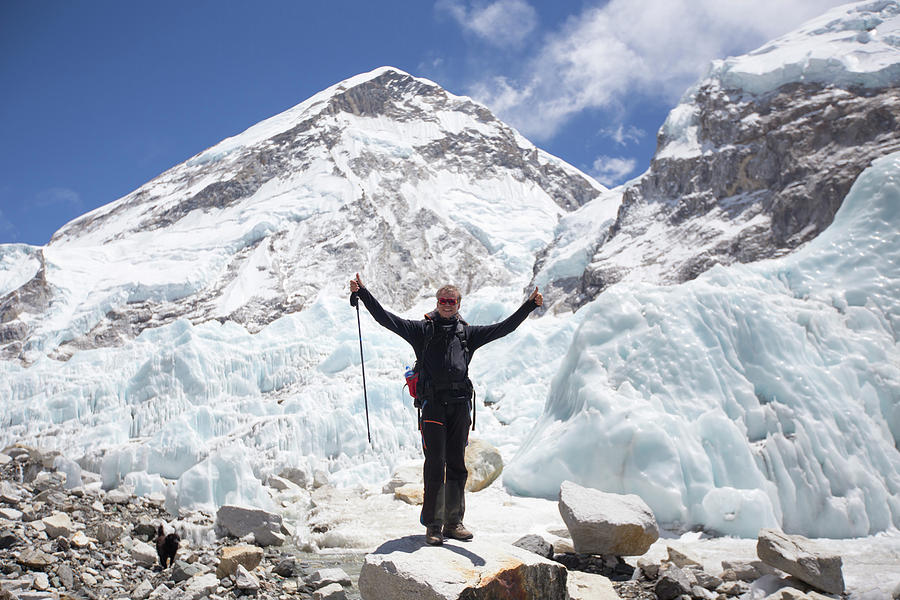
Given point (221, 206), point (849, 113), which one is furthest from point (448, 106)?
point (849, 113)

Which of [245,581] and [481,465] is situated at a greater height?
[481,465]

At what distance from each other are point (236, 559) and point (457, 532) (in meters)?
2.93

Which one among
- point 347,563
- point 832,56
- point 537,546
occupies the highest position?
point 832,56

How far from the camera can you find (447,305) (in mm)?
4207

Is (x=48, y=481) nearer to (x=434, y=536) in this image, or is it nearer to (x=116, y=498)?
(x=116, y=498)

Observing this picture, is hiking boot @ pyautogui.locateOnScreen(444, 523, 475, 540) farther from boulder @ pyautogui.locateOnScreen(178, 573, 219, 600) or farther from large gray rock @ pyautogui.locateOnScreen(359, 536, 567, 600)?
boulder @ pyautogui.locateOnScreen(178, 573, 219, 600)

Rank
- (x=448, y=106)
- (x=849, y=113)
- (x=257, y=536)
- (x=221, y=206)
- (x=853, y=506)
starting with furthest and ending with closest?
(x=448, y=106) → (x=221, y=206) → (x=849, y=113) → (x=257, y=536) → (x=853, y=506)

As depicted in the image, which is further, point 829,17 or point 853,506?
point 829,17

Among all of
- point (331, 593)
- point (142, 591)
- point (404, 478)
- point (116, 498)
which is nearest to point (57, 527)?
point (142, 591)

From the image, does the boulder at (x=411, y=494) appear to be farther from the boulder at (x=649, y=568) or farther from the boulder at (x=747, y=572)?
the boulder at (x=747, y=572)

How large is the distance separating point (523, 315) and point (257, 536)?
518 centimetres

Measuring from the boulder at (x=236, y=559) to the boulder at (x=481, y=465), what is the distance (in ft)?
14.4

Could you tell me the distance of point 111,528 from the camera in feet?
22.2

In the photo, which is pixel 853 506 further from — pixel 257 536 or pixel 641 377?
pixel 257 536
